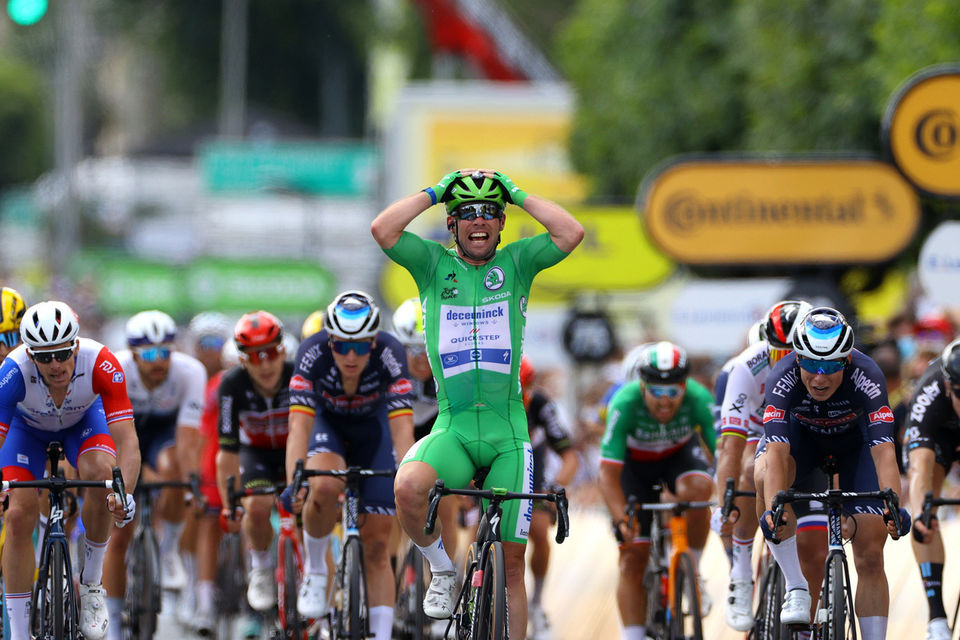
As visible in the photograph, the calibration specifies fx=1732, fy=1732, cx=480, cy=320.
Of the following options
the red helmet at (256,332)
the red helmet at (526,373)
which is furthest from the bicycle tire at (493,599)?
the red helmet at (256,332)

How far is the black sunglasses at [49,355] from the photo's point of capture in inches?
361

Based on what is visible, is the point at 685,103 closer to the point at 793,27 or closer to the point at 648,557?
the point at 793,27

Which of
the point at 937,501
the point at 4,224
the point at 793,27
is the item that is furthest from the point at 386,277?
the point at 4,224

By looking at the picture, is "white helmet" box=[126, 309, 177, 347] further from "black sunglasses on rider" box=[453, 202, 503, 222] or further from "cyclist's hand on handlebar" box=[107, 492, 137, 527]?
"black sunglasses on rider" box=[453, 202, 503, 222]

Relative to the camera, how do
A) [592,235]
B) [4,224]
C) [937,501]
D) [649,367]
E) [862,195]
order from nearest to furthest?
[937,501]
[649,367]
[862,195]
[592,235]
[4,224]

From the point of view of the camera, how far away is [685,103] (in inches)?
1104

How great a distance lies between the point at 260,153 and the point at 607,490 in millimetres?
45097

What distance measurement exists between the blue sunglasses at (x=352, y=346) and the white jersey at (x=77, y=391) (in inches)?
48.6

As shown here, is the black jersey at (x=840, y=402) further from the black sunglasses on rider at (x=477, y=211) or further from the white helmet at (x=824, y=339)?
the black sunglasses on rider at (x=477, y=211)

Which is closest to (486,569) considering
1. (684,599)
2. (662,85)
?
(684,599)

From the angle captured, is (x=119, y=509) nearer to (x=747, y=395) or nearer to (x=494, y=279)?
(x=494, y=279)

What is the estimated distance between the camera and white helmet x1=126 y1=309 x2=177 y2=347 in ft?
39.1

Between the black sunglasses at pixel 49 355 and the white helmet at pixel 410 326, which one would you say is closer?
the black sunglasses at pixel 49 355

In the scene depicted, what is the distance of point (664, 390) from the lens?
10.6 metres
